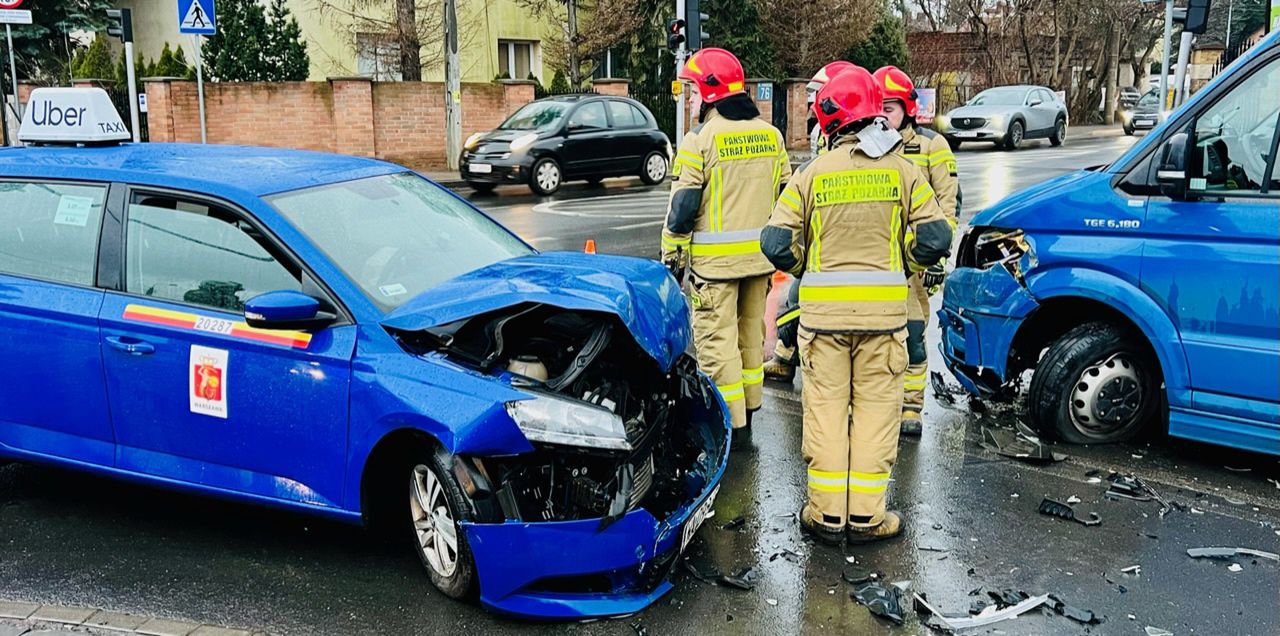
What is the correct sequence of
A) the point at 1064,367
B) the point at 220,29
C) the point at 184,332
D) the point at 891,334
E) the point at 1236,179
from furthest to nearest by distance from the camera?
the point at 220,29
the point at 1064,367
the point at 1236,179
the point at 891,334
the point at 184,332

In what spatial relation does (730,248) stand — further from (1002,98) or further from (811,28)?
(811,28)

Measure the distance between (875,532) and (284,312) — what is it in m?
2.47

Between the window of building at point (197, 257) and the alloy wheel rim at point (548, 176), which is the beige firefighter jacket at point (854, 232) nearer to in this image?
the window of building at point (197, 257)

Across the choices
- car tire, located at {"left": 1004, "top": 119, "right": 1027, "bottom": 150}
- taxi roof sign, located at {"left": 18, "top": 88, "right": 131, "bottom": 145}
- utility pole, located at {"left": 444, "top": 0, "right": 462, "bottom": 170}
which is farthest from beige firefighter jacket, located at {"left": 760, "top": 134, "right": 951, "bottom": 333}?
car tire, located at {"left": 1004, "top": 119, "right": 1027, "bottom": 150}

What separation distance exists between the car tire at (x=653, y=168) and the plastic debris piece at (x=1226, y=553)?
16.6m

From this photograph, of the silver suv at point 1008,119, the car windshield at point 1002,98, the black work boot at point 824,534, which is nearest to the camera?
the black work boot at point 824,534

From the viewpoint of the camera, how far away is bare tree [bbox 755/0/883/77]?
3141 centimetres

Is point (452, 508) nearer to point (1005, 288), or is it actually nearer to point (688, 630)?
point (688, 630)

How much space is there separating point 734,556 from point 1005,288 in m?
2.27

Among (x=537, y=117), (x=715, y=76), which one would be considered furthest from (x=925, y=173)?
(x=537, y=117)

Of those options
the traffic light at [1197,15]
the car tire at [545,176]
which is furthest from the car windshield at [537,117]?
the traffic light at [1197,15]

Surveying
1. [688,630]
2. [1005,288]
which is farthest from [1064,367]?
[688,630]

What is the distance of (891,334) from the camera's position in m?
4.38

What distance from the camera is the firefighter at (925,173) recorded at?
5637 millimetres
